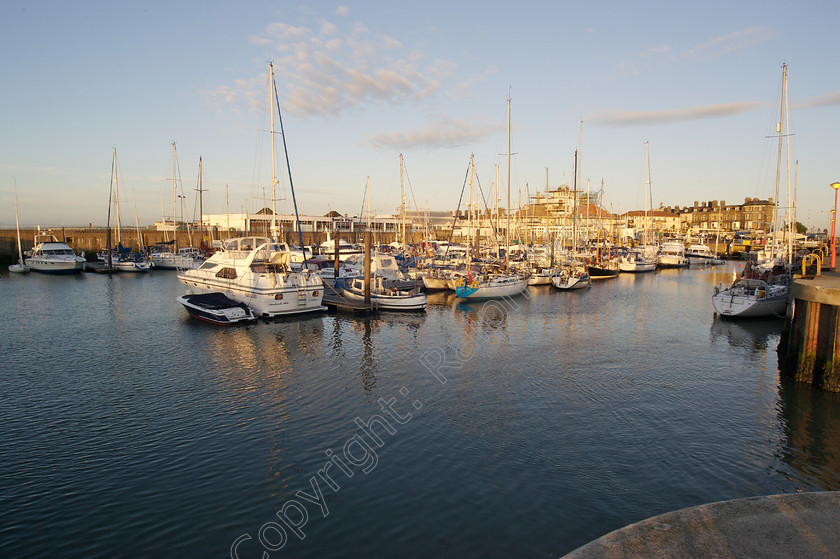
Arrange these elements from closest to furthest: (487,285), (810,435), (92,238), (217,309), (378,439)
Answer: (378,439), (810,435), (217,309), (487,285), (92,238)

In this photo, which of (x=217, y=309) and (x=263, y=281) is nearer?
(x=217, y=309)

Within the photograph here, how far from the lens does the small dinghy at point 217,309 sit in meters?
29.3

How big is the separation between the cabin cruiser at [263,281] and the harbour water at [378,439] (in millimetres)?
3915

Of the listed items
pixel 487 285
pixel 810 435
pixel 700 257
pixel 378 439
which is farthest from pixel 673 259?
pixel 378 439

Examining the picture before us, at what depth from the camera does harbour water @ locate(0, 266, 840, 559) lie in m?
9.73

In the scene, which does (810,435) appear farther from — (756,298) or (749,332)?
(756,298)

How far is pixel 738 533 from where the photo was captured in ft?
22.4

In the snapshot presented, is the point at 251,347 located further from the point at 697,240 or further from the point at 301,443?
the point at 697,240

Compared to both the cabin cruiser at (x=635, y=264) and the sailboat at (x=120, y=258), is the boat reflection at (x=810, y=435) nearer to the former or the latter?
the cabin cruiser at (x=635, y=264)

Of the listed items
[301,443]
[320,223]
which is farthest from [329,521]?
[320,223]

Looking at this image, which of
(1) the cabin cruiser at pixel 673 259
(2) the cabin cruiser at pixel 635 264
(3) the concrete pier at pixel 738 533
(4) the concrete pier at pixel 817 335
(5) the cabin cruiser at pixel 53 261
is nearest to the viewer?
(3) the concrete pier at pixel 738 533

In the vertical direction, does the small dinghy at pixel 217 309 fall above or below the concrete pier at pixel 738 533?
below

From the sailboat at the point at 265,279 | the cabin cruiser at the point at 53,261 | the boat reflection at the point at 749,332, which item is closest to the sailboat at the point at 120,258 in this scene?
the cabin cruiser at the point at 53,261

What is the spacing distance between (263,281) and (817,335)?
27.6 meters
